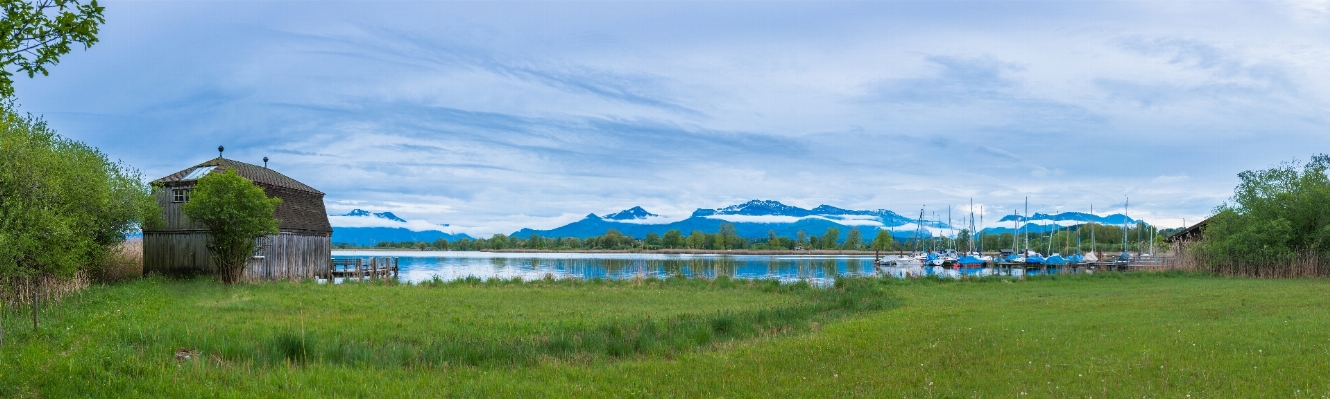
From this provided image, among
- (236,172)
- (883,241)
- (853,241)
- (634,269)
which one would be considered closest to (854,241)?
(853,241)

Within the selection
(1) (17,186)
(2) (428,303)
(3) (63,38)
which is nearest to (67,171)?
(1) (17,186)

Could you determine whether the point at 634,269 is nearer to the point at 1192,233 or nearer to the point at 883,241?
the point at 1192,233

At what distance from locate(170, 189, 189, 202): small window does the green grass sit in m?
17.9

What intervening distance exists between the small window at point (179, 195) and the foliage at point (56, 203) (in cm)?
188

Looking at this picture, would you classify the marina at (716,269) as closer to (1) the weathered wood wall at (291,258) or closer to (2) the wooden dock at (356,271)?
(2) the wooden dock at (356,271)

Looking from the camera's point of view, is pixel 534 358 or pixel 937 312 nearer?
pixel 534 358

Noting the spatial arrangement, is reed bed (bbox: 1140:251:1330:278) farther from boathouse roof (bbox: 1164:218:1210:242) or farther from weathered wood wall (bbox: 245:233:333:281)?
weathered wood wall (bbox: 245:233:333:281)

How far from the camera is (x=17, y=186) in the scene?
22.7 meters

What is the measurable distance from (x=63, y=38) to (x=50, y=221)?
1570 cm

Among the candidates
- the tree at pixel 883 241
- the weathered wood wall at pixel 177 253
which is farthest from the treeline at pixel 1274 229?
the tree at pixel 883 241

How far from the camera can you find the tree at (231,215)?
36781 mm

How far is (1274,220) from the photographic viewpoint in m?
46.1

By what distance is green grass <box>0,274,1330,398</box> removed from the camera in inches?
433

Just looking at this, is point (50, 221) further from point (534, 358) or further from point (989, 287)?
point (989, 287)
